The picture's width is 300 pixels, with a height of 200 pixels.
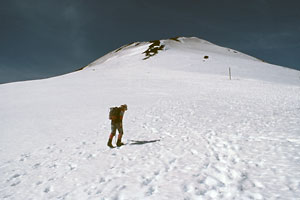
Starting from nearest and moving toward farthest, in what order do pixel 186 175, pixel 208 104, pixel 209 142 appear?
pixel 186 175 → pixel 209 142 → pixel 208 104

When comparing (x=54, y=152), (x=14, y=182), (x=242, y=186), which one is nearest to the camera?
(x=242, y=186)

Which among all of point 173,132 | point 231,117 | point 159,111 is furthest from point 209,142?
point 159,111

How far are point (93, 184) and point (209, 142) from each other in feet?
14.7

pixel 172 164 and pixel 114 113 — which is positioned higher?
pixel 114 113

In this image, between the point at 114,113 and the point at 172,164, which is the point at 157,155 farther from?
the point at 114,113

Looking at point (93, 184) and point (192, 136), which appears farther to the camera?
point (192, 136)

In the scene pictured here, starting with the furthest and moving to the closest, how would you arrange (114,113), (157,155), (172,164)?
1. (114,113)
2. (157,155)
3. (172,164)

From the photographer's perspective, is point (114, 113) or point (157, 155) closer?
point (157, 155)

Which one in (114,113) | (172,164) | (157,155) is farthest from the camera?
(114,113)

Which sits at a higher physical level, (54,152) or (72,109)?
(72,109)

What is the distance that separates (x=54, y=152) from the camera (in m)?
7.63

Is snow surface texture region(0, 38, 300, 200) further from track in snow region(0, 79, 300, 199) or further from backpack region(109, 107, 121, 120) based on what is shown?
backpack region(109, 107, 121, 120)

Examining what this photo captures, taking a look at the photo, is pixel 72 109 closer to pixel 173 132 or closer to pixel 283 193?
pixel 173 132

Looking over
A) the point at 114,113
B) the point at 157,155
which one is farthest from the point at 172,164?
the point at 114,113
